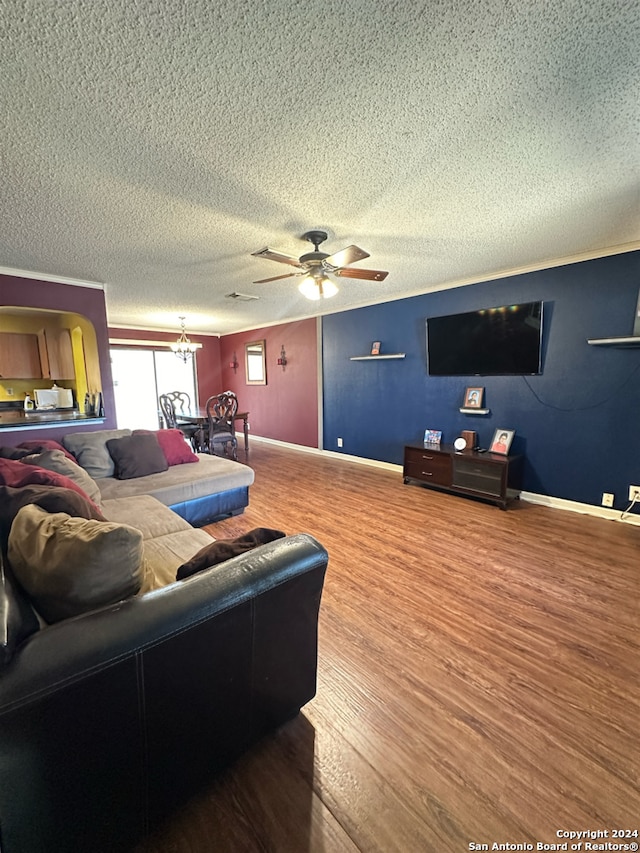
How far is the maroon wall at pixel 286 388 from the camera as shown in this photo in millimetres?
5906

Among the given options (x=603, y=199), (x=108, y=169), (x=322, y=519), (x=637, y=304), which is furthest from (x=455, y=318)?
(x=108, y=169)

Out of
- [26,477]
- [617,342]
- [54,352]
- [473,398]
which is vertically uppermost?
[54,352]

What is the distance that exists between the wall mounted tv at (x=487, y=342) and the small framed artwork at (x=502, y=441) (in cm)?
60

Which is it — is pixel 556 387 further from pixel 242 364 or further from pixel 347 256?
pixel 242 364

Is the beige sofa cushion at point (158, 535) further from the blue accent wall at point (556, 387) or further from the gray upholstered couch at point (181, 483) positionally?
the blue accent wall at point (556, 387)

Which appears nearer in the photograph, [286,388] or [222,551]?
[222,551]

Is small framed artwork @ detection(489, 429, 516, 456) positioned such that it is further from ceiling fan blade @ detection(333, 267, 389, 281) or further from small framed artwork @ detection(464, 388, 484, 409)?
ceiling fan blade @ detection(333, 267, 389, 281)

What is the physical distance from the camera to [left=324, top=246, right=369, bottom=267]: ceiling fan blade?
231 centimetres

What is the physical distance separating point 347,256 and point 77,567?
2.30 m

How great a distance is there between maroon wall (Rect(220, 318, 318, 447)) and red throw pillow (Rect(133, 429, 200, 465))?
2732mm

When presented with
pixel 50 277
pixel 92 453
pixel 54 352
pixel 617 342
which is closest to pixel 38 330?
pixel 54 352

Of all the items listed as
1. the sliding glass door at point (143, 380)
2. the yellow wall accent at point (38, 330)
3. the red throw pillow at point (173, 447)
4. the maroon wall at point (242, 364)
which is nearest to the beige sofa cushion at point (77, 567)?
the red throw pillow at point (173, 447)

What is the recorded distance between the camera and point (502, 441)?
361 centimetres

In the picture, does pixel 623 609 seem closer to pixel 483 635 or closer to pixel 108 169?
pixel 483 635
